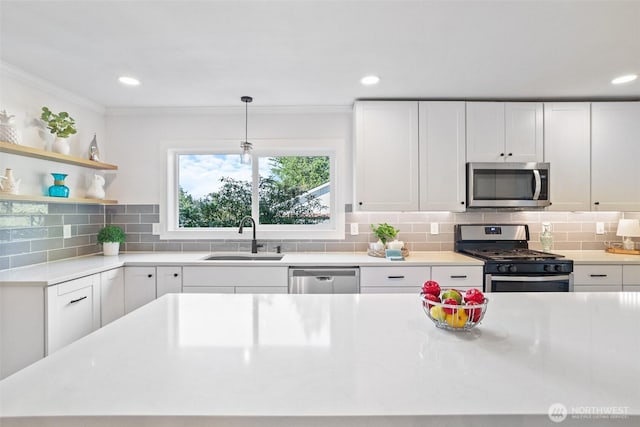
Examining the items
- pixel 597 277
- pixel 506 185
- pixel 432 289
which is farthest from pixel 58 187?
pixel 597 277

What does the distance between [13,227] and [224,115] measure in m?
1.89

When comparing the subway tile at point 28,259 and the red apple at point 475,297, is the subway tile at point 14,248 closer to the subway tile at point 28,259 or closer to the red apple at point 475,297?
the subway tile at point 28,259

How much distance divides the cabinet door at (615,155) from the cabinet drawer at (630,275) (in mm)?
555

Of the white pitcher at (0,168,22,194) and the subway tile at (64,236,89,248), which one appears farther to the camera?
the subway tile at (64,236,89,248)

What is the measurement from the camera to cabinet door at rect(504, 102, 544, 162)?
2832 millimetres

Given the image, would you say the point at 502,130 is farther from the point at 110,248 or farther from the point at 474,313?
the point at 110,248

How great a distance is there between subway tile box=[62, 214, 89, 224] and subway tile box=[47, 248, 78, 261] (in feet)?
0.81

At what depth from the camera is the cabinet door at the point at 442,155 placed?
283 cm

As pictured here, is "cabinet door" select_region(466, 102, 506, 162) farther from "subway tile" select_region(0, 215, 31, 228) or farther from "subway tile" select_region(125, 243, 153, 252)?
"subway tile" select_region(0, 215, 31, 228)

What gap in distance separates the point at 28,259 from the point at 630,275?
4.79m

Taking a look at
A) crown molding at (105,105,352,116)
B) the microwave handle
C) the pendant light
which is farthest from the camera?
crown molding at (105,105,352,116)

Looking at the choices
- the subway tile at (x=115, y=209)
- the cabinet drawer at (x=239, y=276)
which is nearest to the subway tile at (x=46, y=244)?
the subway tile at (x=115, y=209)

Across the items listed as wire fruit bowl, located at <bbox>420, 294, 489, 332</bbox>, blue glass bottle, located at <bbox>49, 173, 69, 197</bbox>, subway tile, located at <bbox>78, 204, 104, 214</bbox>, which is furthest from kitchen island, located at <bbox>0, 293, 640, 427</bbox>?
subway tile, located at <bbox>78, 204, 104, 214</bbox>

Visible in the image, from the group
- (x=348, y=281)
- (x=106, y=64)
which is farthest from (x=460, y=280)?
(x=106, y=64)
